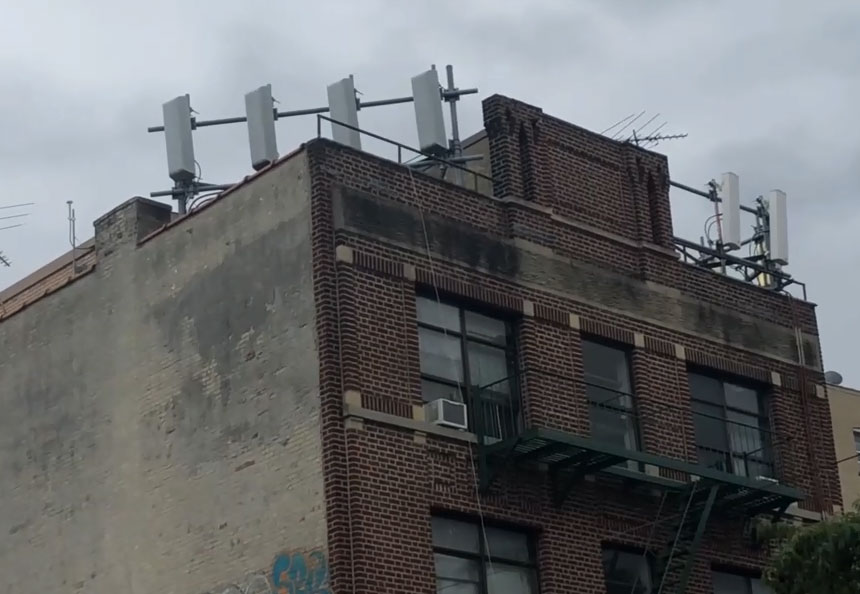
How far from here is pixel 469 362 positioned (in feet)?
88.2

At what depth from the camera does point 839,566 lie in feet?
72.3

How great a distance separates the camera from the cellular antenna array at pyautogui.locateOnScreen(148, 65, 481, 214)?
2920 centimetres

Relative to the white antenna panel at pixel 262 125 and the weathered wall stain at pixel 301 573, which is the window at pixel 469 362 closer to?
the weathered wall stain at pixel 301 573

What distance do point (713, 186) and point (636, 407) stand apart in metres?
6.75

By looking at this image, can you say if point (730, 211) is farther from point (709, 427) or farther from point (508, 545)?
point (508, 545)

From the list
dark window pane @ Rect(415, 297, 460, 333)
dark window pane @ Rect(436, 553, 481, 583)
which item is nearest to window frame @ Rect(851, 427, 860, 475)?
dark window pane @ Rect(415, 297, 460, 333)

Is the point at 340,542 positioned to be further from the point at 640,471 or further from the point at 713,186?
the point at 713,186

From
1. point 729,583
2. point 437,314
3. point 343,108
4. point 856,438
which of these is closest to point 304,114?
point 343,108

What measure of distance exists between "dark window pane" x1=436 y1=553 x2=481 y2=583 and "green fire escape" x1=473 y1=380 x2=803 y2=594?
1.08m

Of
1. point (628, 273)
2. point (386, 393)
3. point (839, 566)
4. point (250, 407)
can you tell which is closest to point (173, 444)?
point (250, 407)

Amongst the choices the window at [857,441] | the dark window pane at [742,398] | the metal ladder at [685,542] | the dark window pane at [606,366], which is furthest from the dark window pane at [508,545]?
the window at [857,441]

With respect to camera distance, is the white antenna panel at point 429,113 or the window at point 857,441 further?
the window at point 857,441

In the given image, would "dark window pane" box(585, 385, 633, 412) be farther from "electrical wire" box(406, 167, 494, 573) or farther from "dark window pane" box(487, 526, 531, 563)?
"dark window pane" box(487, 526, 531, 563)

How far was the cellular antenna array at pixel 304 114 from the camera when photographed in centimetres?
2920
